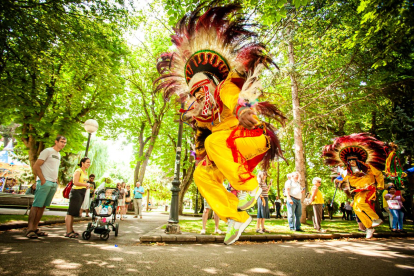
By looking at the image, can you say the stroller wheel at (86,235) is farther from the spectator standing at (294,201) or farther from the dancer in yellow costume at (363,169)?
the dancer in yellow costume at (363,169)

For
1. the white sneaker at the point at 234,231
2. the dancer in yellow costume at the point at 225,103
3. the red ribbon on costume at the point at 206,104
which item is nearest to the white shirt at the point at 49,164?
the dancer in yellow costume at the point at 225,103

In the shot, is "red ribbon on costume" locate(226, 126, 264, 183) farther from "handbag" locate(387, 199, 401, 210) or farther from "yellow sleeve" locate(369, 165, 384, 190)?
"handbag" locate(387, 199, 401, 210)

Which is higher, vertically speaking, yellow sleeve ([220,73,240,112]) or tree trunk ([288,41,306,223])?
tree trunk ([288,41,306,223])

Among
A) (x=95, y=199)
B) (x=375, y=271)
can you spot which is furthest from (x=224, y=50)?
(x=95, y=199)

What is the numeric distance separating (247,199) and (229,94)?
3.84 feet

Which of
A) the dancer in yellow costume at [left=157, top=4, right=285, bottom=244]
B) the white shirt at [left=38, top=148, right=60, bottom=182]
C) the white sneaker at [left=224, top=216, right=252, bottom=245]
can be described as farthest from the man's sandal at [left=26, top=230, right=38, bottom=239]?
the white sneaker at [left=224, top=216, right=252, bottom=245]

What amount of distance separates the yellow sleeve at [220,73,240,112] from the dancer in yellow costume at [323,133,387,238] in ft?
21.8

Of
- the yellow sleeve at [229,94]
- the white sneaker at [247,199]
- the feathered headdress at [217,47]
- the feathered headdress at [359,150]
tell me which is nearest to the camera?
the yellow sleeve at [229,94]

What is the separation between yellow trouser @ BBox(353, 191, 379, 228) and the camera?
7.00 meters

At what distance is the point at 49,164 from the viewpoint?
4820 mm

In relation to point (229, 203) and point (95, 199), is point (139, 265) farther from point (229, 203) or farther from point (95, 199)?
point (95, 199)

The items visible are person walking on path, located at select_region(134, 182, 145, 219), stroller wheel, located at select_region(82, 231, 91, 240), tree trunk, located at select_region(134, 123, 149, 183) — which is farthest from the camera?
tree trunk, located at select_region(134, 123, 149, 183)

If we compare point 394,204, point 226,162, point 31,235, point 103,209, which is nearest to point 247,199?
point 226,162

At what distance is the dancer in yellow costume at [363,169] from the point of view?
695 cm
